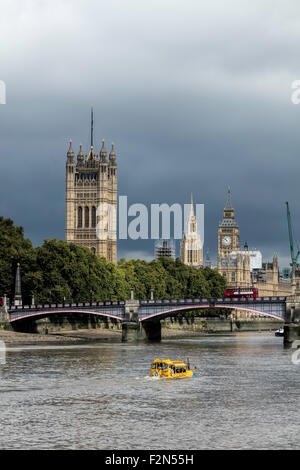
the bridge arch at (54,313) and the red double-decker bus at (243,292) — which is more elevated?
the red double-decker bus at (243,292)

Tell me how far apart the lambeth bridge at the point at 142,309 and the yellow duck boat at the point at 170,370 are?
176 feet

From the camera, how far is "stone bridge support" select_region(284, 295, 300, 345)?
124562 mm

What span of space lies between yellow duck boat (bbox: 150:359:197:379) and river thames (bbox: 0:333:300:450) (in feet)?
3.71

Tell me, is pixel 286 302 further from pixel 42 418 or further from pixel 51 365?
pixel 42 418

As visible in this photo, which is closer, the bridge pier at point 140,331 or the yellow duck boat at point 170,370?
the yellow duck boat at point 170,370

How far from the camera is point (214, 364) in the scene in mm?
87250

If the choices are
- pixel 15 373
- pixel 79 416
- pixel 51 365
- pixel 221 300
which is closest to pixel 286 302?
pixel 221 300

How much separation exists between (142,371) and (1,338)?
53.1 m

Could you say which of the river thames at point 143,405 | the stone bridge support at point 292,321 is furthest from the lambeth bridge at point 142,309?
the river thames at point 143,405

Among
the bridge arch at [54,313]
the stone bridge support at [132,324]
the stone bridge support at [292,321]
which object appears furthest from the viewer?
the bridge arch at [54,313]

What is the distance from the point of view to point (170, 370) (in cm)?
7488

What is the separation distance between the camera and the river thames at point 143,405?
154 ft

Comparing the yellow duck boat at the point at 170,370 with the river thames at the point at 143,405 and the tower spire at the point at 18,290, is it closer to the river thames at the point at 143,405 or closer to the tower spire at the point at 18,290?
the river thames at the point at 143,405
